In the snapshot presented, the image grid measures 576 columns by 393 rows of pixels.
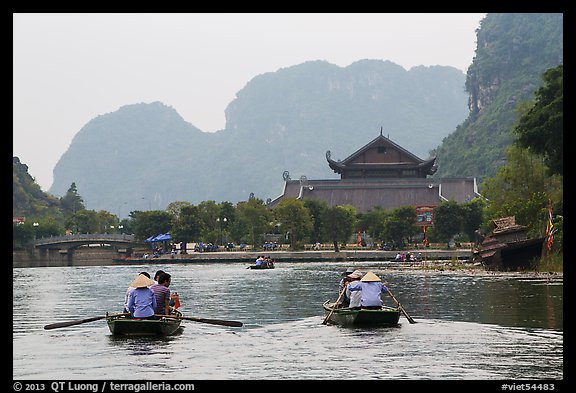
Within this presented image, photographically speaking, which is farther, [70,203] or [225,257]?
[70,203]

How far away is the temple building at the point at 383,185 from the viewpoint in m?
111

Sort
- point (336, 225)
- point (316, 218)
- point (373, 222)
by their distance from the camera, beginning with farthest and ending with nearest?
point (373, 222) < point (316, 218) < point (336, 225)

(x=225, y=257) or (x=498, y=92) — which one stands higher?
(x=498, y=92)

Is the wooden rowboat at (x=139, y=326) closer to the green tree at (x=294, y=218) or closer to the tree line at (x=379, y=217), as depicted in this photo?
the tree line at (x=379, y=217)

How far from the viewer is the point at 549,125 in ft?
154

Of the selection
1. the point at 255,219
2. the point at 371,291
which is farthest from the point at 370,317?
the point at 255,219

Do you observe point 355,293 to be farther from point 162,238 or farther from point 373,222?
point 162,238

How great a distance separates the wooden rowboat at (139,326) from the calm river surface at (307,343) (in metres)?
0.28

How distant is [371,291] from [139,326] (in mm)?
5879

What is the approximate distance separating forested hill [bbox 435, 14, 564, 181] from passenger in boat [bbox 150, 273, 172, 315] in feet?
460

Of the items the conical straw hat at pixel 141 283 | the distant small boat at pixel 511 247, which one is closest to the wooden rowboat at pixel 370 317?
the conical straw hat at pixel 141 283

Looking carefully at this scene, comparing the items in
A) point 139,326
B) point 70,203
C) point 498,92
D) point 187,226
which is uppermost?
point 498,92

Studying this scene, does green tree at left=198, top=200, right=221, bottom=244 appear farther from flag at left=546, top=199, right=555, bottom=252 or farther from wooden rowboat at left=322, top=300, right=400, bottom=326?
wooden rowboat at left=322, top=300, right=400, bottom=326
